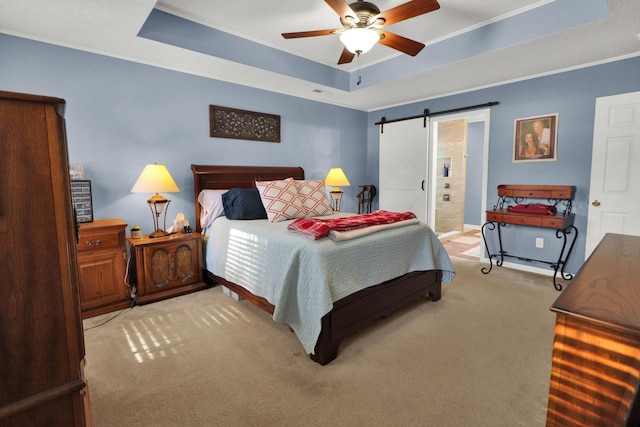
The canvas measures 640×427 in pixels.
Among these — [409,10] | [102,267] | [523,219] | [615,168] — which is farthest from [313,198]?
[615,168]

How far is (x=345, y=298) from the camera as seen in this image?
2.18 meters

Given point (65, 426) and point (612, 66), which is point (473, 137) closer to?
point (612, 66)

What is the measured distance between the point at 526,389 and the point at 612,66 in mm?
3428

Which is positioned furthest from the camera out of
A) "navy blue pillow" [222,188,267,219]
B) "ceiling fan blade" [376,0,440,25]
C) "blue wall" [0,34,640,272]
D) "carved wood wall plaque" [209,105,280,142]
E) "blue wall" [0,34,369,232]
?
"carved wood wall plaque" [209,105,280,142]

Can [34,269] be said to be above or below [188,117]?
below

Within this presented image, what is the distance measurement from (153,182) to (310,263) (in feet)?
6.14

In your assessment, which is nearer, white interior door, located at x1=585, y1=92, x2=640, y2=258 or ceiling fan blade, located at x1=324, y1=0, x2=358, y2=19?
ceiling fan blade, located at x1=324, y1=0, x2=358, y2=19

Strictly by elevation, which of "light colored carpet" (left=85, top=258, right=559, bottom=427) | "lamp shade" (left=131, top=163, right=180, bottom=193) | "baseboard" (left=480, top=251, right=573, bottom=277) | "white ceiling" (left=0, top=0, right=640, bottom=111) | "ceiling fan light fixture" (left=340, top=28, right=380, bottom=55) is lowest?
"light colored carpet" (left=85, top=258, right=559, bottom=427)

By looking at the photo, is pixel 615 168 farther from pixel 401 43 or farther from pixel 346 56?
pixel 346 56

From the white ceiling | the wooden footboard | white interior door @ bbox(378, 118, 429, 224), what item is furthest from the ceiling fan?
white interior door @ bbox(378, 118, 429, 224)

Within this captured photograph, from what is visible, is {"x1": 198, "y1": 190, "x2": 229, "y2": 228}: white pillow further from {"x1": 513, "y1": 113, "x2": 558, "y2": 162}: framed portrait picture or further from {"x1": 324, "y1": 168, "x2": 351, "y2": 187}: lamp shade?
{"x1": 513, "y1": 113, "x2": 558, "y2": 162}: framed portrait picture

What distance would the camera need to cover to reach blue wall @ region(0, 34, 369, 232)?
108 inches

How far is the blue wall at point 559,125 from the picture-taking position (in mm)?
3330

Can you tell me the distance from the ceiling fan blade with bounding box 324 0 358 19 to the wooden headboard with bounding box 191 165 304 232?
7.30 ft
